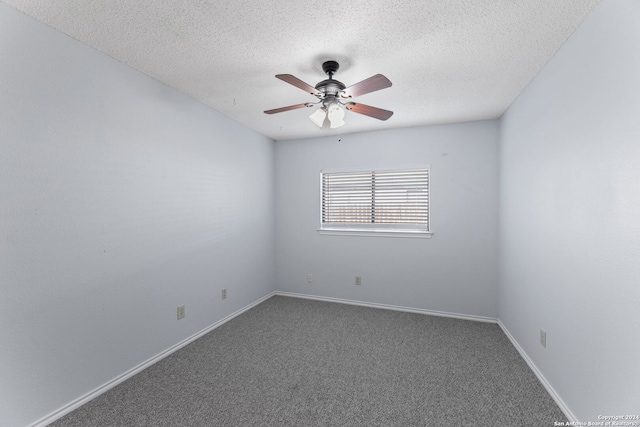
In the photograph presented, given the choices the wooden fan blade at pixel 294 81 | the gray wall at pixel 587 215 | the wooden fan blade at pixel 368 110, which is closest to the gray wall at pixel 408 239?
the gray wall at pixel 587 215

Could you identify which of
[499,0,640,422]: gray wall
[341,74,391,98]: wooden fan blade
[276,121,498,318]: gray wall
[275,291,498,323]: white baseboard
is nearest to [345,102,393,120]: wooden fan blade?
[341,74,391,98]: wooden fan blade

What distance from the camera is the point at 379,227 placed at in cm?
378

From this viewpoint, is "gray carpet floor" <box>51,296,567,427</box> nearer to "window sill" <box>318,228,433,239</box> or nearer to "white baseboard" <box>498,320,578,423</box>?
"white baseboard" <box>498,320,578,423</box>

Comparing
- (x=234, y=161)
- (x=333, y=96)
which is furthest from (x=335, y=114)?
(x=234, y=161)

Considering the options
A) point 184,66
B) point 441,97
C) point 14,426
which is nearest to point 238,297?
point 14,426

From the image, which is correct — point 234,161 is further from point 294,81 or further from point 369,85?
point 369,85

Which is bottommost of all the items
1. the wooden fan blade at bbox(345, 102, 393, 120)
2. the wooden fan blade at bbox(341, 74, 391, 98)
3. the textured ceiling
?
the wooden fan blade at bbox(345, 102, 393, 120)

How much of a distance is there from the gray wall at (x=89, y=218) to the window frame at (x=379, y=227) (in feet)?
5.31

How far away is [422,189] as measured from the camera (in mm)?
3551

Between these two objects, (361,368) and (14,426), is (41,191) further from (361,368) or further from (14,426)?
(361,368)

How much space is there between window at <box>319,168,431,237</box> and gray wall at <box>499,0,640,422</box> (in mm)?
1288

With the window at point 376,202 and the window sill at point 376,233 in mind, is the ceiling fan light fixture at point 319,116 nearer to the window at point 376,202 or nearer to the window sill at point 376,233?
the window at point 376,202

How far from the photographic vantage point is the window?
3.57m

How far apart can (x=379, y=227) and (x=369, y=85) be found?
7.71 feet
